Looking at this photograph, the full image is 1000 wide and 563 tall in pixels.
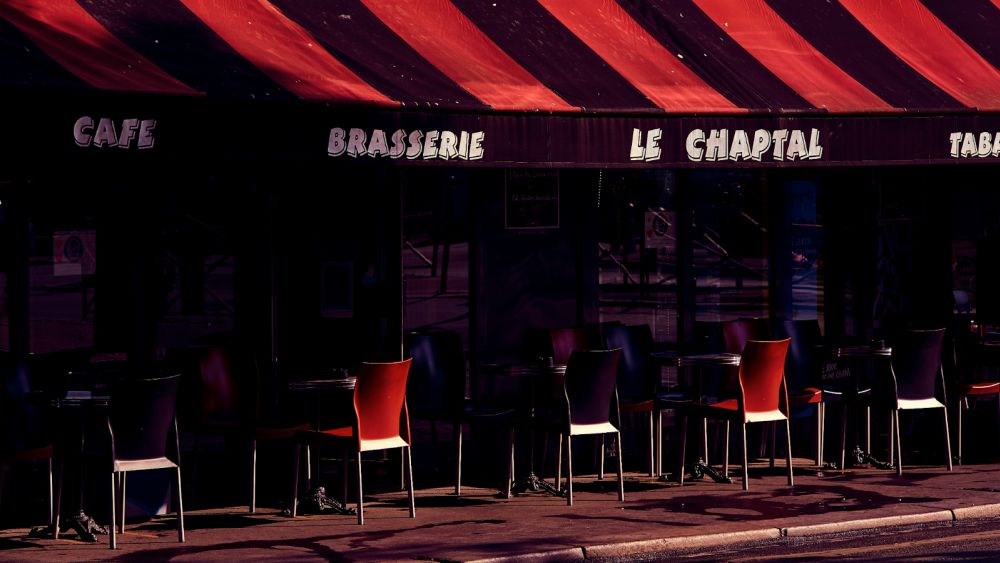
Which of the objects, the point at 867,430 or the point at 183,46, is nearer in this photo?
the point at 183,46

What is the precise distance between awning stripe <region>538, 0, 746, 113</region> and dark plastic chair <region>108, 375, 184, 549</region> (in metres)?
3.89

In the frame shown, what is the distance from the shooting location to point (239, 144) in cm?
941

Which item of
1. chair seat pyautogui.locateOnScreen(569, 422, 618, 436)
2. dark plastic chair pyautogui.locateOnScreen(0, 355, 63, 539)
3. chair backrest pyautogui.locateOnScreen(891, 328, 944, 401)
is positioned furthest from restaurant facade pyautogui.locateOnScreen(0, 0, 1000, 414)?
chair seat pyautogui.locateOnScreen(569, 422, 618, 436)

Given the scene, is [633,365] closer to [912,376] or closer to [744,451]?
[744,451]

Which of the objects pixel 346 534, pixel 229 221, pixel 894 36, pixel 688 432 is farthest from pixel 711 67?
pixel 346 534

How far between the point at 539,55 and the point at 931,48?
3506 mm

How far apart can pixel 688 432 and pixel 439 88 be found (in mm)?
3663

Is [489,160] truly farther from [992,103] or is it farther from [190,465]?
[992,103]

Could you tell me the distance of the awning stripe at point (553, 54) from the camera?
420 inches

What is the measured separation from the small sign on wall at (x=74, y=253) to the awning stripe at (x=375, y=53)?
78.4 inches

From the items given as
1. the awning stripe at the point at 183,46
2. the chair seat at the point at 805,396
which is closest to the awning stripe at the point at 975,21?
the chair seat at the point at 805,396

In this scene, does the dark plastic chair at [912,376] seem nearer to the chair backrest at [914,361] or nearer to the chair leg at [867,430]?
the chair backrest at [914,361]

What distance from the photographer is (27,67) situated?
28.9ft

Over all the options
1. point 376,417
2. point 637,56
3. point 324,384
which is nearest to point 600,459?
point 376,417
